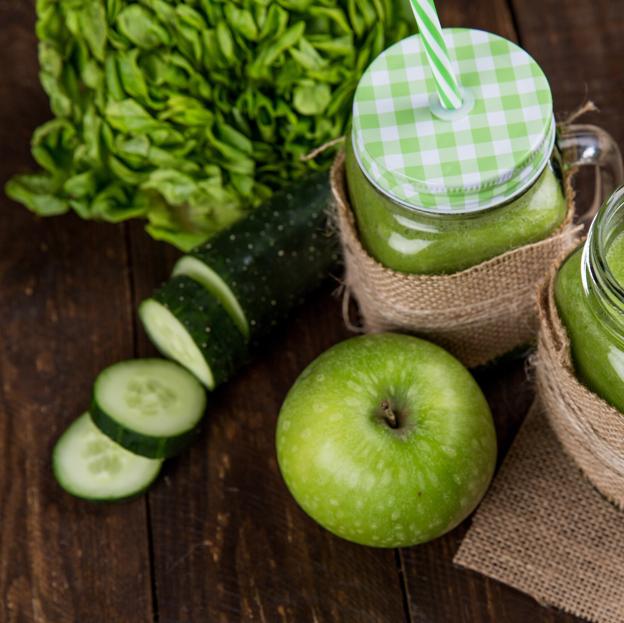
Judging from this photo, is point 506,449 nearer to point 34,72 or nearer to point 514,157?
point 514,157

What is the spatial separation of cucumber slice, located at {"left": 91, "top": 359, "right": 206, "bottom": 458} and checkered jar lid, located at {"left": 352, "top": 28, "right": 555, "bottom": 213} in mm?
363

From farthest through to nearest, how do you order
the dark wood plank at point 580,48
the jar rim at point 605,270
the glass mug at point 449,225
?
1. the dark wood plank at point 580,48
2. the glass mug at point 449,225
3. the jar rim at point 605,270

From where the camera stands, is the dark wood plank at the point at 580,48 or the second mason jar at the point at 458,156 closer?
the second mason jar at the point at 458,156

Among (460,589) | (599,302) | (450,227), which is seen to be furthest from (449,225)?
(460,589)

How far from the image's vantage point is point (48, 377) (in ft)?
3.67

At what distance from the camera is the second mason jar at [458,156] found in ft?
2.57

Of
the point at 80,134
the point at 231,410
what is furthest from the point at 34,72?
the point at 231,410

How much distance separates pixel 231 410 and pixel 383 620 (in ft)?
0.90

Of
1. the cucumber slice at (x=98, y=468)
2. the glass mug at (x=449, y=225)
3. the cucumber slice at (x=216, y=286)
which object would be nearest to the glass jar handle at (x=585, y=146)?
the glass mug at (x=449, y=225)

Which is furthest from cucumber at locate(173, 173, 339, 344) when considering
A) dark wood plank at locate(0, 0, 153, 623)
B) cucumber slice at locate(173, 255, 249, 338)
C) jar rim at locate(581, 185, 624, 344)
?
jar rim at locate(581, 185, 624, 344)

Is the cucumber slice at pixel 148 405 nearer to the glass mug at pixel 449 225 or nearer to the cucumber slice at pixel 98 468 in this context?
the cucumber slice at pixel 98 468

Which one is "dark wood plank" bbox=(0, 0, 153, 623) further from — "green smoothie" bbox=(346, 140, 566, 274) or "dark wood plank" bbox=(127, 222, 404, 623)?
"green smoothie" bbox=(346, 140, 566, 274)

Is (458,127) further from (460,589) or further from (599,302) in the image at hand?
(460,589)

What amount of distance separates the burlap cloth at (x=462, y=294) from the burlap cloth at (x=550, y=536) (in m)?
0.12
